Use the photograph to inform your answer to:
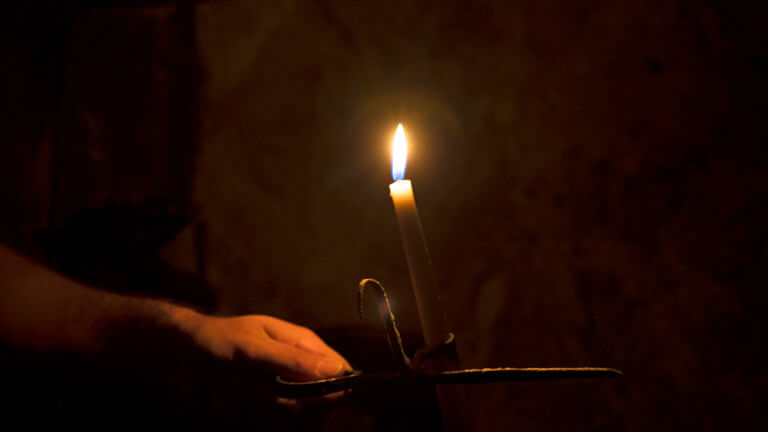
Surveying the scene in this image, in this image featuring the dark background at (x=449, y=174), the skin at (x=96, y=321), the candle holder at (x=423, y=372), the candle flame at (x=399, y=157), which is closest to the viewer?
the candle holder at (x=423, y=372)

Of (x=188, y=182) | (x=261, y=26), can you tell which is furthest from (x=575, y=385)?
(x=261, y=26)

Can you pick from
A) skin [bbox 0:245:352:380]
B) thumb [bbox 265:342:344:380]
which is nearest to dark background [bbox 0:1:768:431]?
skin [bbox 0:245:352:380]

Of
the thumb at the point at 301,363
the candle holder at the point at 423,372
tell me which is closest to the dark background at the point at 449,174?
the thumb at the point at 301,363

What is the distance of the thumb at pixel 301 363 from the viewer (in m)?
0.74

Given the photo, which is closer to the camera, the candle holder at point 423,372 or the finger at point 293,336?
the candle holder at point 423,372

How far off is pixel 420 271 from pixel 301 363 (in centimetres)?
34

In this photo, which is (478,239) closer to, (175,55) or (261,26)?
(261,26)

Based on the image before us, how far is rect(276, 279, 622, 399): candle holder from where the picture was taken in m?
0.52

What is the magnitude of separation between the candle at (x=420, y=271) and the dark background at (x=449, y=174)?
61cm

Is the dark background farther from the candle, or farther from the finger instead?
the candle

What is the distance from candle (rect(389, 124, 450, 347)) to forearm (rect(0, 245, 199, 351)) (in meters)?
0.61

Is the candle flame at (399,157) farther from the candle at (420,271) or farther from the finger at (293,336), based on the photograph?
the finger at (293,336)

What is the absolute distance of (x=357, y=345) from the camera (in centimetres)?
119

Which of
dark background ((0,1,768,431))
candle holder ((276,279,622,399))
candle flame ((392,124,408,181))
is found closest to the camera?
candle holder ((276,279,622,399))
